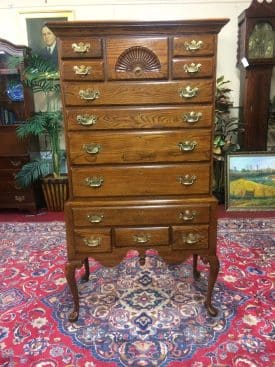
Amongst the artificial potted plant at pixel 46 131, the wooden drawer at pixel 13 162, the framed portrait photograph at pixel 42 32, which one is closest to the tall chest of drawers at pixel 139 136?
the artificial potted plant at pixel 46 131

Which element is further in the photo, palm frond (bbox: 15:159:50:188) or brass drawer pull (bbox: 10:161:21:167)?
brass drawer pull (bbox: 10:161:21:167)

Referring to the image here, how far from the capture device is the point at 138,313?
5.75 feet

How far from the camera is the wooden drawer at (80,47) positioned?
4.44 ft

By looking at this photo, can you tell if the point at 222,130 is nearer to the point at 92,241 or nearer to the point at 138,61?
the point at 138,61

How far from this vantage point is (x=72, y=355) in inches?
57.4

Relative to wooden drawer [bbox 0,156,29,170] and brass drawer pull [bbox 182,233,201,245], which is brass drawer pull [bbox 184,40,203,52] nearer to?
brass drawer pull [bbox 182,233,201,245]

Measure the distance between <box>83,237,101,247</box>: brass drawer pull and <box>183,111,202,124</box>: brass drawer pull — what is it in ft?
2.45

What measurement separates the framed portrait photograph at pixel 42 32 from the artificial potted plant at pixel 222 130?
1816 millimetres

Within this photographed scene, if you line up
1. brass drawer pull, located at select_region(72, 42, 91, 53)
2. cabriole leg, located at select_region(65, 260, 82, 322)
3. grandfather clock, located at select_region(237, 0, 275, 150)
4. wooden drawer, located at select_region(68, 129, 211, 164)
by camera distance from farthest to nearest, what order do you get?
grandfather clock, located at select_region(237, 0, 275, 150) < cabriole leg, located at select_region(65, 260, 82, 322) < wooden drawer, located at select_region(68, 129, 211, 164) < brass drawer pull, located at select_region(72, 42, 91, 53)

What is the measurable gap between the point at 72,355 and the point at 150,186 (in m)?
0.90

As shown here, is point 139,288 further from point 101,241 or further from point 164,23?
point 164,23

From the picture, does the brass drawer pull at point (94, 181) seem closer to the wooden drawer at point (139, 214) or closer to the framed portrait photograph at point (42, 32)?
the wooden drawer at point (139, 214)

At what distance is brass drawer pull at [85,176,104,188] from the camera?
152 cm

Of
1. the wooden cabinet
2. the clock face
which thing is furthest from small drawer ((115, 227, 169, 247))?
the clock face
